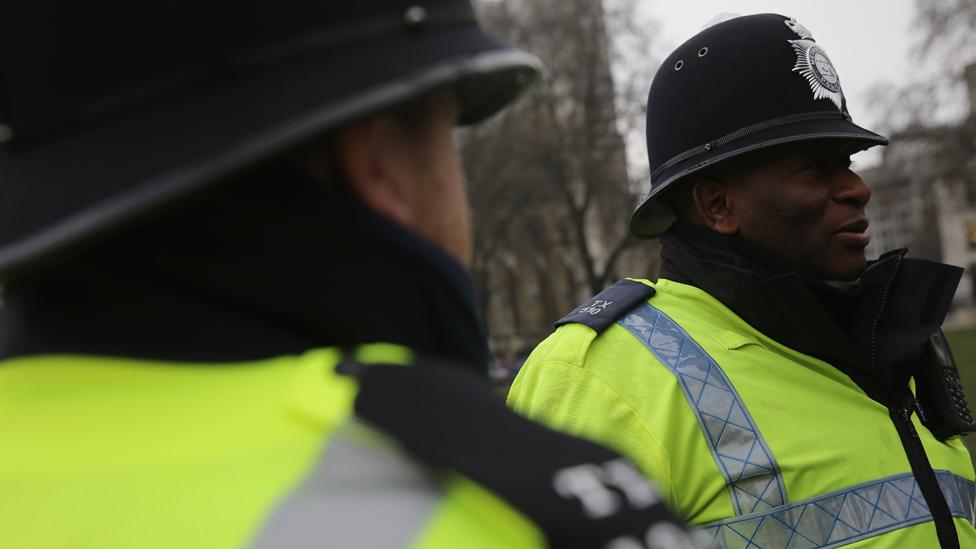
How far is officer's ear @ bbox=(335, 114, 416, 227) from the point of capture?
0.86 meters

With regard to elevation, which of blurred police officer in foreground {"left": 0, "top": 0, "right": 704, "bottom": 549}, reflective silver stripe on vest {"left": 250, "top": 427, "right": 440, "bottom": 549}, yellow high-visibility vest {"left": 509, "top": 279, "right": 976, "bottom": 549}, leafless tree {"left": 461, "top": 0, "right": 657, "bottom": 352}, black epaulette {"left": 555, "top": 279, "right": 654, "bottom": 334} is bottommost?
leafless tree {"left": 461, "top": 0, "right": 657, "bottom": 352}

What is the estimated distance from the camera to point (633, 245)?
90.9 feet

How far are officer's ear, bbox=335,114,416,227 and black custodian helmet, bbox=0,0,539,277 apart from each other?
53 millimetres

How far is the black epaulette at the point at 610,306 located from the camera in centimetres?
253

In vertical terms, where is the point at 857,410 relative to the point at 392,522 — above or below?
below

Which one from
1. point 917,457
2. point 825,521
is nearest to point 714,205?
point 917,457

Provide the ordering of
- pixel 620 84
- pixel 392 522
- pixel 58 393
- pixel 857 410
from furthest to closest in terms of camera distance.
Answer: pixel 620 84 < pixel 857 410 < pixel 58 393 < pixel 392 522

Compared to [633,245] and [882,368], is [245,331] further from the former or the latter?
[633,245]

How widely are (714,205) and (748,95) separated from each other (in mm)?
341

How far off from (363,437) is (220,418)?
119 mm

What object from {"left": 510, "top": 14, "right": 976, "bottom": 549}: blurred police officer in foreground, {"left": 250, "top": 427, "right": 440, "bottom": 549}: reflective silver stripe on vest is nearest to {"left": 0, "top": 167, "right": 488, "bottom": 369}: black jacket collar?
{"left": 250, "top": 427, "right": 440, "bottom": 549}: reflective silver stripe on vest

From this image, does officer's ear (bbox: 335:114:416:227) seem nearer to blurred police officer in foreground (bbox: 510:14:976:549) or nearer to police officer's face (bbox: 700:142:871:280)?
blurred police officer in foreground (bbox: 510:14:976:549)

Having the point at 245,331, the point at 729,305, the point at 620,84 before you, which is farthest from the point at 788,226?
the point at 620,84

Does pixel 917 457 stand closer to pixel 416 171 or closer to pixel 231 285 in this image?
pixel 416 171
